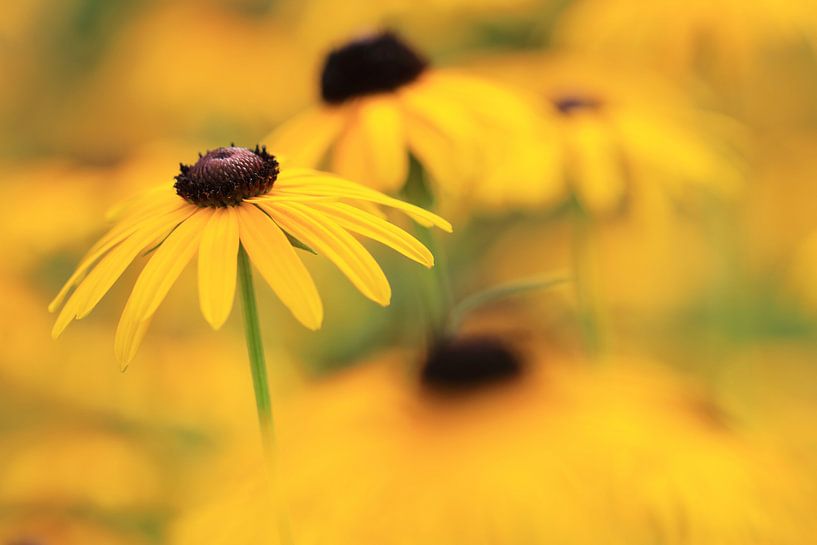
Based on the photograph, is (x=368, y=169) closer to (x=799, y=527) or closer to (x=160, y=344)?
(x=799, y=527)

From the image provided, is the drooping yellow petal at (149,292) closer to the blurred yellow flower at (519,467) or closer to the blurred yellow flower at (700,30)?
the blurred yellow flower at (519,467)

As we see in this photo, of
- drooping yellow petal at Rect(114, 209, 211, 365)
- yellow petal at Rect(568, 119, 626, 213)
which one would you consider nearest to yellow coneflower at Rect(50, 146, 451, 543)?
drooping yellow petal at Rect(114, 209, 211, 365)

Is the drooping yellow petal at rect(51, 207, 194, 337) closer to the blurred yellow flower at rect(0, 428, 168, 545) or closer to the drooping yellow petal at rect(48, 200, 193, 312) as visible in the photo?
the drooping yellow petal at rect(48, 200, 193, 312)

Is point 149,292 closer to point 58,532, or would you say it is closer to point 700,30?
point 58,532

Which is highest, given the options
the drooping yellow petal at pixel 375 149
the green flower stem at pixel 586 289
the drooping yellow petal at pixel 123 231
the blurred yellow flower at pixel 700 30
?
the blurred yellow flower at pixel 700 30

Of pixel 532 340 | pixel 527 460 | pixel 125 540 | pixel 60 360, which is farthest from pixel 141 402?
pixel 527 460

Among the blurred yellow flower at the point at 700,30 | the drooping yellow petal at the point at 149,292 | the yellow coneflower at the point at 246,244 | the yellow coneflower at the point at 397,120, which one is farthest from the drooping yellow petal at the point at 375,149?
the blurred yellow flower at the point at 700,30

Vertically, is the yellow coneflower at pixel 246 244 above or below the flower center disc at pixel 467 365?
above
